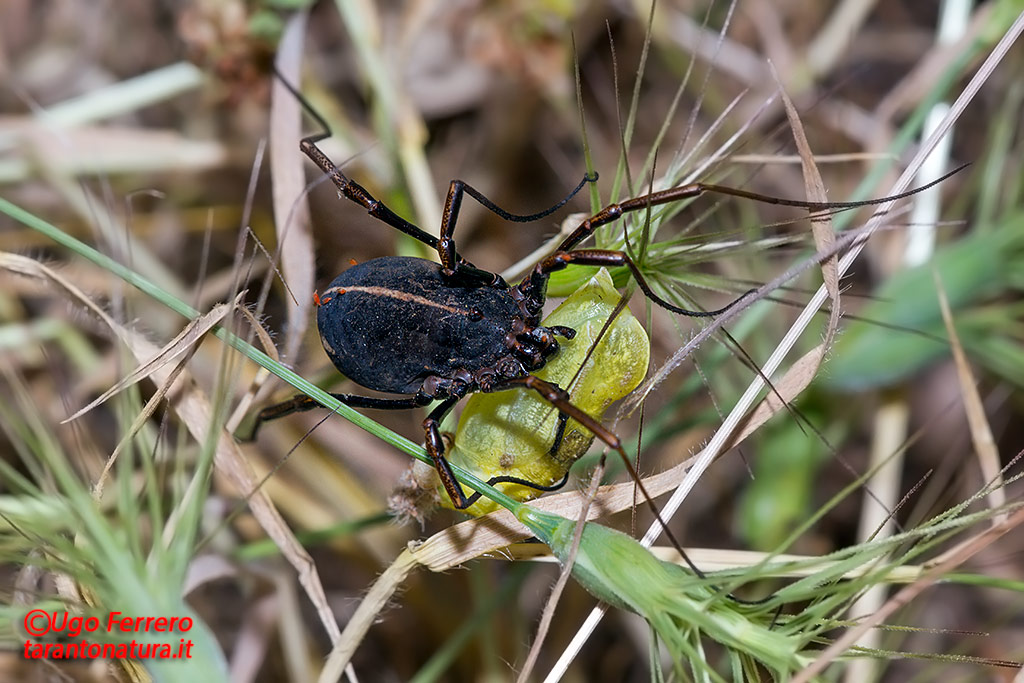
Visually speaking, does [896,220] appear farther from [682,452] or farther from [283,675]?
[283,675]

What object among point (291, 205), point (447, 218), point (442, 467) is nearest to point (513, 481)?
point (442, 467)

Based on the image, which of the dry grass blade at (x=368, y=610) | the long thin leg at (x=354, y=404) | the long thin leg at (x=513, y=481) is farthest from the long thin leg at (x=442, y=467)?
the long thin leg at (x=354, y=404)

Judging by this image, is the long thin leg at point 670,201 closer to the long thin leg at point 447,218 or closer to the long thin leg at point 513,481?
the long thin leg at point 447,218

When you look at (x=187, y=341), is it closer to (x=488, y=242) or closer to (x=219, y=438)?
(x=219, y=438)

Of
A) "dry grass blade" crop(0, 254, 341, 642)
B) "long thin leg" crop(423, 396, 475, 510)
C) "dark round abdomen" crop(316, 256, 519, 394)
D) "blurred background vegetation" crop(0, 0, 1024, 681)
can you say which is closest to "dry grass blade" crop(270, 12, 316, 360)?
"blurred background vegetation" crop(0, 0, 1024, 681)

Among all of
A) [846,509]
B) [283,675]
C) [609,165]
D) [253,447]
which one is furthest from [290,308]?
[846,509]
